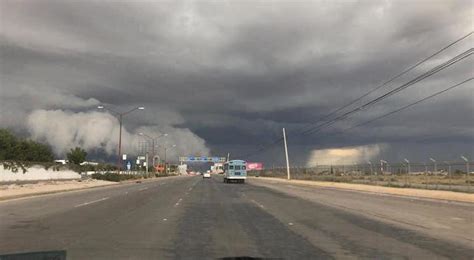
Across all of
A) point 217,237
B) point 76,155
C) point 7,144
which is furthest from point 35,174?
point 76,155

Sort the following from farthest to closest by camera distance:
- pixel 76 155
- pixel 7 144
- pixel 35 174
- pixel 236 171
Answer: pixel 76 155 → pixel 7 144 → pixel 236 171 → pixel 35 174

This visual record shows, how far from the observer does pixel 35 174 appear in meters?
65.1

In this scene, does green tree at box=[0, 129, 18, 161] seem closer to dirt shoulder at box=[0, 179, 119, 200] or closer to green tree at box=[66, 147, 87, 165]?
green tree at box=[66, 147, 87, 165]

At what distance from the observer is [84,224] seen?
1738 cm

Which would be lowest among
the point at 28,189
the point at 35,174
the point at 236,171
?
the point at 28,189

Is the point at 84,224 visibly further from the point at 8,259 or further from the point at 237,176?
the point at 237,176

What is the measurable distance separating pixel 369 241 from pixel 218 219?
728 centimetres

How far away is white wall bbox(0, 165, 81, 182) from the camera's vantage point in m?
56.8

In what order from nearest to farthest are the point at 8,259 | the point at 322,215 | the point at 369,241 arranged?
the point at 8,259
the point at 369,241
the point at 322,215

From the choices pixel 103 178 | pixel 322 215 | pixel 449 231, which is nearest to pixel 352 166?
pixel 103 178

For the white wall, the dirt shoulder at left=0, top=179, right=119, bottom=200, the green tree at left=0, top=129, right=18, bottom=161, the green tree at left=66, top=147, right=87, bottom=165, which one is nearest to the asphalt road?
the dirt shoulder at left=0, top=179, right=119, bottom=200

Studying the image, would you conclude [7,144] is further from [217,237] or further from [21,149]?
[217,237]

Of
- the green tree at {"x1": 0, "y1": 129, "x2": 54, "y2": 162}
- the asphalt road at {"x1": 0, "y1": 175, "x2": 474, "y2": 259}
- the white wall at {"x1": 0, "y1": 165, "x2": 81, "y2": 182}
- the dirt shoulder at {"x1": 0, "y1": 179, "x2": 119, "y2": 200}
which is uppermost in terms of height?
the green tree at {"x1": 0, "y1": 129, "x2": 54, "y2": 162}

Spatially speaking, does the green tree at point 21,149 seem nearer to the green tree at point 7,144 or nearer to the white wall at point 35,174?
the green tree at point 7,144
